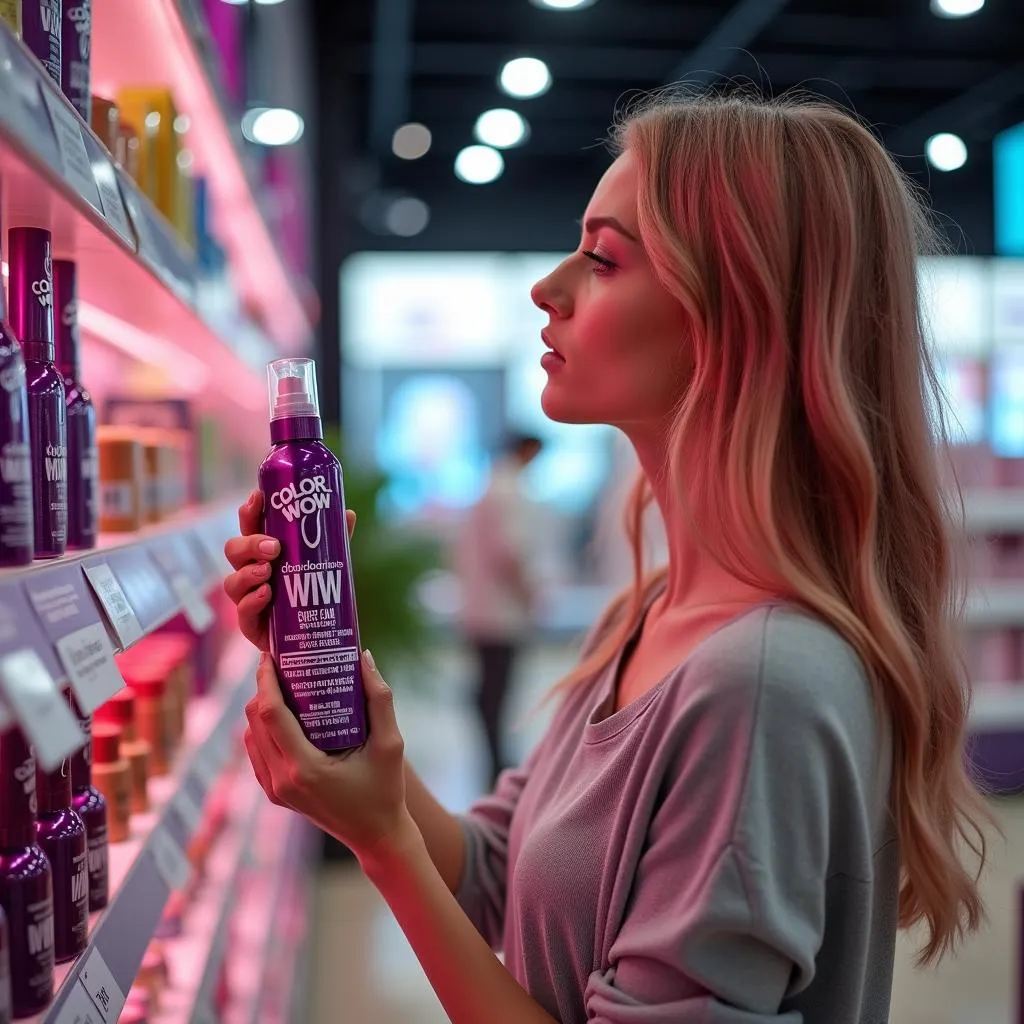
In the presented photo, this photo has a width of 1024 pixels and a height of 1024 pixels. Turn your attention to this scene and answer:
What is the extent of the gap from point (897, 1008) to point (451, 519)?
7734 millimetres

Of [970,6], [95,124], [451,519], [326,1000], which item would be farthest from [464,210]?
[95,124]

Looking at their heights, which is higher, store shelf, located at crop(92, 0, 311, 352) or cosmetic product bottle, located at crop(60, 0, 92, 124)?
store shelf, located at crop(92, 0, 311, 352)

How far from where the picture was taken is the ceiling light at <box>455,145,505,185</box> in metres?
9.70

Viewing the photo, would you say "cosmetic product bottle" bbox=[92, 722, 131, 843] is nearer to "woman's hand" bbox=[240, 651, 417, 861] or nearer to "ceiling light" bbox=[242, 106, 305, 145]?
"woman's hand" bbox=[240, 651, 417, 861]

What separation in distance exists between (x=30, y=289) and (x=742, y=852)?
78 centimetres

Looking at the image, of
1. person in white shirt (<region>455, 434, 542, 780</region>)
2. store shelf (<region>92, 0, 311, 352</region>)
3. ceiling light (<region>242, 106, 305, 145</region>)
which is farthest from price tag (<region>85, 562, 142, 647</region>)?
person in white shirt (<region>455, 434, 542, 780</region>)

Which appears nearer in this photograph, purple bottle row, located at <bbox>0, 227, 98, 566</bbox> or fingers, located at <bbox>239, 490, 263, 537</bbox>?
purple bottle row, located at <bbox>0, 227, 98, 566</bbox>

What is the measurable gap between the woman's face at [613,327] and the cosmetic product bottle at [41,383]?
1.65ft

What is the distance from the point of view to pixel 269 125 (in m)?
3.43

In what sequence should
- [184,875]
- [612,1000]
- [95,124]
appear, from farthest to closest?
[184,875] < [95,124] < [612,1000]

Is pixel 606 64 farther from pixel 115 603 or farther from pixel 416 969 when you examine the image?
pixel 115 603

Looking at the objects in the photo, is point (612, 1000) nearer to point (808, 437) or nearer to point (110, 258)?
point (808, 437)

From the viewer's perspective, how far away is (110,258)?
1194 mm

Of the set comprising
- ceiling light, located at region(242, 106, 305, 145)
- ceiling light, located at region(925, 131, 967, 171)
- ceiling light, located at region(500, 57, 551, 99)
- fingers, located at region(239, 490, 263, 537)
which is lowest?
fingers, located at region(239, 490, 263, 537)
